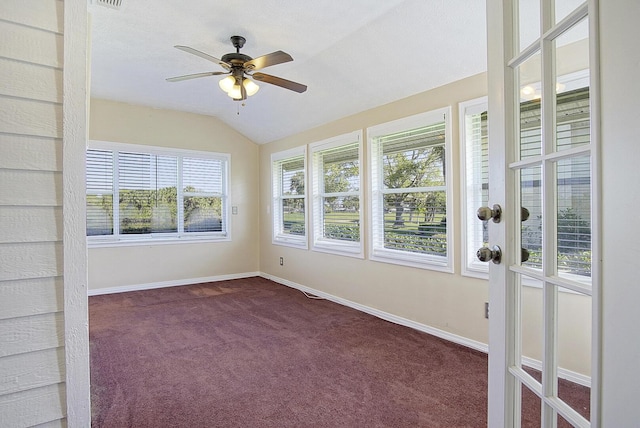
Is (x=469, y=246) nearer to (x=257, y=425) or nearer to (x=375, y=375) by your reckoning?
(x=375, y=375)

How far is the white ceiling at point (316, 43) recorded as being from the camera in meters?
2.54

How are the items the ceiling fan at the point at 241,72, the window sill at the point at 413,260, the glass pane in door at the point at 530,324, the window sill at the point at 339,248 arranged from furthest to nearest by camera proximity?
the window sill at the point at 339,248
the window sill at the point at 413,260
the ceiling fan at the point at 241,72
the glass pane in door at the point at 530,324

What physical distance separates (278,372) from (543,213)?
2.10m

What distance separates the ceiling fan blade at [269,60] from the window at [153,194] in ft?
10.0

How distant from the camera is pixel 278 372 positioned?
8.16ft

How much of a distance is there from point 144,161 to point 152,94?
1.07 m

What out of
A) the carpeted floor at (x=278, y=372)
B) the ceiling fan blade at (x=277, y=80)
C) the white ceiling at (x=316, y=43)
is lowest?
Answer: the carpeted floor at (x=278, y=372)

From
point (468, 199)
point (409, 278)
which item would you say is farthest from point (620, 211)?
point (409, 278)

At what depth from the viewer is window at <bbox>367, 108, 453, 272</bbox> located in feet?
10.5

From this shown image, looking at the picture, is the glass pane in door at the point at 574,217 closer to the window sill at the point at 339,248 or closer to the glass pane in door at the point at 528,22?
the glass pane in door at the point at 528,22

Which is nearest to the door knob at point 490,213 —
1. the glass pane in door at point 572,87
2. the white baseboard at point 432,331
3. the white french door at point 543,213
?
the white french door at point 543,213

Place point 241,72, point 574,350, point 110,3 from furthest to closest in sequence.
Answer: point 241,72, point 110,3, point 574,350

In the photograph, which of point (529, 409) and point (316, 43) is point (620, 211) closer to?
point (529, 409)

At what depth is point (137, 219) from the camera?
16.7 feet
